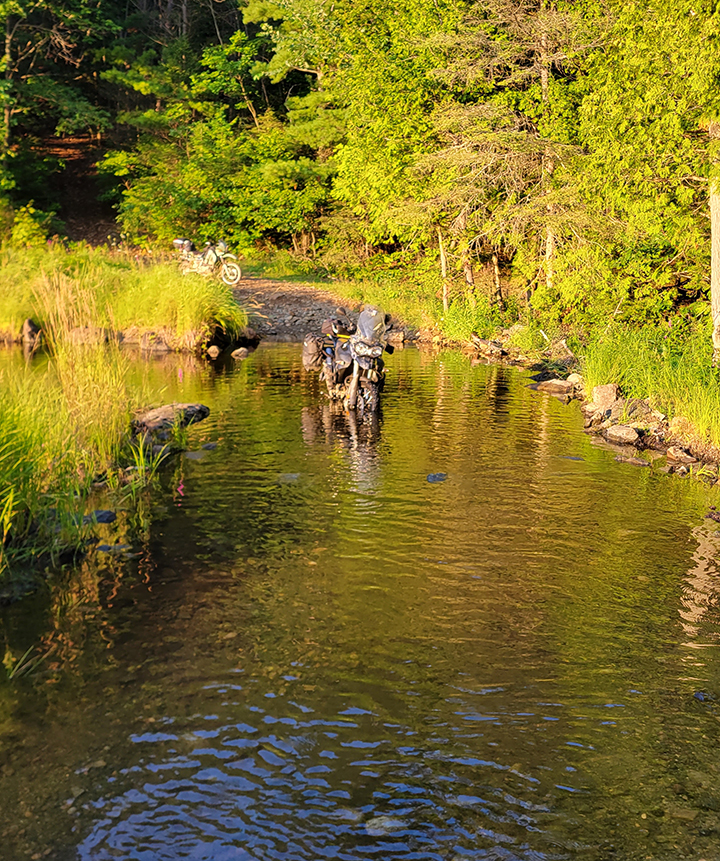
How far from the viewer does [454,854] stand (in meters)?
4.02

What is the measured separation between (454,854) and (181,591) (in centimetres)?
350

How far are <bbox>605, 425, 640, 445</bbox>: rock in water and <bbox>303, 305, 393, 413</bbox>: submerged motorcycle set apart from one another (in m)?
3.53

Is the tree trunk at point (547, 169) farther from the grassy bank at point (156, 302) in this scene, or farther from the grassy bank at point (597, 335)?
the grassy bank at point (156, 302)

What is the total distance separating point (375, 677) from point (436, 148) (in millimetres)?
23526

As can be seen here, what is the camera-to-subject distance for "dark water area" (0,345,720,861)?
4230 mm

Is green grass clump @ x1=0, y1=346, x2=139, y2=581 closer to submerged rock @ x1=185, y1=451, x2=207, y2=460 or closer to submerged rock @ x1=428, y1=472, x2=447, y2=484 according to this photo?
submerged rock @ x1=185, y1=451, x2=207, y2=460

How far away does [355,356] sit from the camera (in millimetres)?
13641

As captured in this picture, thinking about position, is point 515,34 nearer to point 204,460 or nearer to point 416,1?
point 416,1

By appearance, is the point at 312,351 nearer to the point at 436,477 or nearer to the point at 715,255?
the point at 436,477

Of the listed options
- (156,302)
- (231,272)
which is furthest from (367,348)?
(231,272)

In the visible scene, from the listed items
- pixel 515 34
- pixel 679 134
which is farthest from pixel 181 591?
pixel 515 34

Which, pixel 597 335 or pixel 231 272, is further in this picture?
pixel 231 272

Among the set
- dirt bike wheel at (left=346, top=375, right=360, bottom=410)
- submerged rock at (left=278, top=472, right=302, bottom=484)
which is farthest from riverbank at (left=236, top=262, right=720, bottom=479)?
submerged rock at (left=278, top=472, right=302, bottom=484)

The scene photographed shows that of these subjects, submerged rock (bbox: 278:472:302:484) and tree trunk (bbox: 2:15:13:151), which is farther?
tree trunk (bbox: 2:15:13:151)
